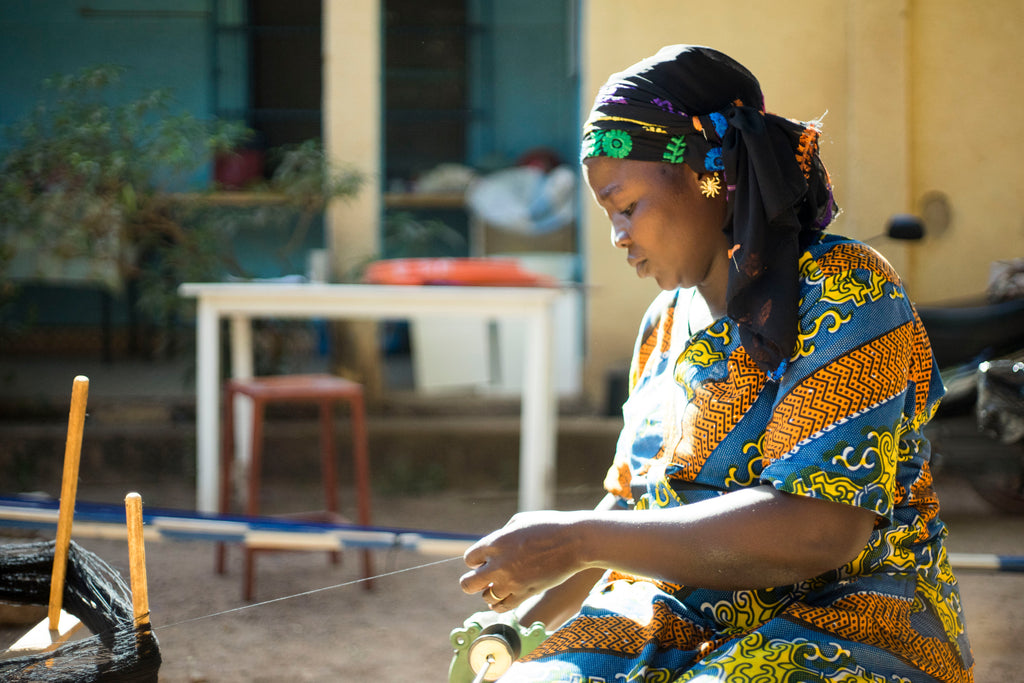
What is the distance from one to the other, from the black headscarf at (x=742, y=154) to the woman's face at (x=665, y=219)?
23 mm

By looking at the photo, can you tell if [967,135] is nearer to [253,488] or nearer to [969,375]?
[969,375]

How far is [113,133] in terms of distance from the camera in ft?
17.8

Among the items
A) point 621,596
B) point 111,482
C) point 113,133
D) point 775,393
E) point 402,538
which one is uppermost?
point 113,133

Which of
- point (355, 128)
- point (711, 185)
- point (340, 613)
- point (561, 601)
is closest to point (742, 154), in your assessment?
point (711, 185)

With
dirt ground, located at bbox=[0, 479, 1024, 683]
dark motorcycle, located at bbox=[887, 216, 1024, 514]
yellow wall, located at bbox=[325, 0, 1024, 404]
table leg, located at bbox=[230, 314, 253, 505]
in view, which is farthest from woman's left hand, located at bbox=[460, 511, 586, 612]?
dark motorcycle, located at bbox=[887, 216, 1024, 514]

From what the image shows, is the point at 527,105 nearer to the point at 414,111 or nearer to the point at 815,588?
the point at 414,111

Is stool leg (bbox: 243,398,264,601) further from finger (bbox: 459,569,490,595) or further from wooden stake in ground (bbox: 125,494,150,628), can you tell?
finger (bbox: 459,569,490,595)

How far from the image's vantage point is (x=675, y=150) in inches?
55.3

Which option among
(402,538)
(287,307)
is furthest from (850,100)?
(402,538)

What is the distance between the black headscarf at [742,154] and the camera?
1325 millimetres

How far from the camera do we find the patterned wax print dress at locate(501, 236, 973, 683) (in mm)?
1228

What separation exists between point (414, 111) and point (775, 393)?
729 centimetres

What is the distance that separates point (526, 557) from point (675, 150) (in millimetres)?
577

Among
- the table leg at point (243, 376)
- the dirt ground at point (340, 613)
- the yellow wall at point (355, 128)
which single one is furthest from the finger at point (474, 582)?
the yellow wall at point (355, 128)
